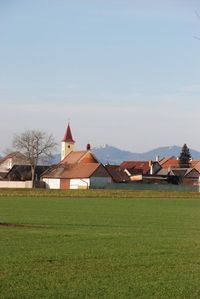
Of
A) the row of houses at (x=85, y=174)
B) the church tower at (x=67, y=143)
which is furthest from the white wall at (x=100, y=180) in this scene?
the church tower at (x=67, y=143)

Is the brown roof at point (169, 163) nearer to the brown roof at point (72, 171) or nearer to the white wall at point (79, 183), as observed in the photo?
the brown roof at point (72, 171)

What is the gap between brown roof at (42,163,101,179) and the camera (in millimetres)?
119312

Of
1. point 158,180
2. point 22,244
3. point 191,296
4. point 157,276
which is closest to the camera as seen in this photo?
point 191,296

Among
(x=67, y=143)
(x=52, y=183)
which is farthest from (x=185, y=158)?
(x=52, y=183)

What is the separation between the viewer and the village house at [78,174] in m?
118

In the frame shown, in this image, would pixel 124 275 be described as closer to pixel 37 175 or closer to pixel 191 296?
pixel 191 296

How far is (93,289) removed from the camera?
462 inches

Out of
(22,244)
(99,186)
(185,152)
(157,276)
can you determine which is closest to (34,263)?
(157,276)

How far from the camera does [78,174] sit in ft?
398

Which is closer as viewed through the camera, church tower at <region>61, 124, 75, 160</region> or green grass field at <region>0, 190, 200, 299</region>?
green grass field at <region>0, 190, 200, 299</region>

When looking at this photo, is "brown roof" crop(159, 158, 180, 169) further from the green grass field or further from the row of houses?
the green grass field

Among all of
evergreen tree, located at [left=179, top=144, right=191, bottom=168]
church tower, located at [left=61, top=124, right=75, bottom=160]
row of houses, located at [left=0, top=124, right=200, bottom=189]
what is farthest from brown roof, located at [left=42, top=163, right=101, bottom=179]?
evergreen tree, located at [left=179, top=144, right=191, bottom=168]

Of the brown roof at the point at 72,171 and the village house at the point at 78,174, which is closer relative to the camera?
the village house at the point at 78,174

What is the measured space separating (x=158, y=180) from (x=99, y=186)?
22726mm
